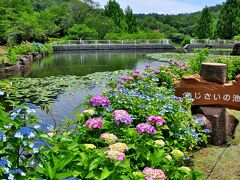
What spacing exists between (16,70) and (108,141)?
44.1ft

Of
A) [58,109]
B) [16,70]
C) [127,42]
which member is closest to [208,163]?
[58,109]

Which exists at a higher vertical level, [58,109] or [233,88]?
[233,88]

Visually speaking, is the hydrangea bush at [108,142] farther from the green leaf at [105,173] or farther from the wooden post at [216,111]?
the wooden post at [216,111]

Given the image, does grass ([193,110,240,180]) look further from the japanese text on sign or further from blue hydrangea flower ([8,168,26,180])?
blue hydrangea flower ([8,168,26,180])

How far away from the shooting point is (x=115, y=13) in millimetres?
50562

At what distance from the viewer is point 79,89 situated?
11.5 m

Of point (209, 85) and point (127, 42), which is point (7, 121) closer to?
point (209, 85)

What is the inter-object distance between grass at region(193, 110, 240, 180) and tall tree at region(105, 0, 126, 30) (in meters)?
44.2

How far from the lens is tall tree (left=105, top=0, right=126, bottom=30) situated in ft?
161

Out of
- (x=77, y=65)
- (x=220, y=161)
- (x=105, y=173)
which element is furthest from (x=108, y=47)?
(x=105, y=173)

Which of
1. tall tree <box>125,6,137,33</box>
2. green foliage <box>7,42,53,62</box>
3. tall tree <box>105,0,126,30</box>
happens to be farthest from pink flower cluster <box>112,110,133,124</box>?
tall tree <box>125,6,137,33</box>

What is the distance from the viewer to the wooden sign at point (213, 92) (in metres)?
5.17

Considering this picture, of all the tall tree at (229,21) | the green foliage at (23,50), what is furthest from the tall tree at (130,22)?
the green foliage at (23,50)

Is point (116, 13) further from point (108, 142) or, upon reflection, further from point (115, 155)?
point (115, 155)
